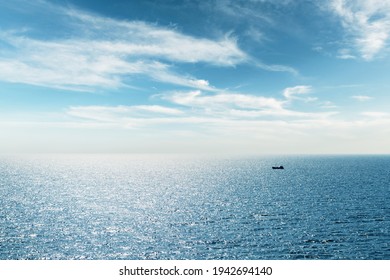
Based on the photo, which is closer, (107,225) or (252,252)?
(252,252)

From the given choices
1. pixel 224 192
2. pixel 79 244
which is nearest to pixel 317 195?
pixel 224 192

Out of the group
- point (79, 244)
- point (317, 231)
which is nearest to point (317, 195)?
point (317, 231)

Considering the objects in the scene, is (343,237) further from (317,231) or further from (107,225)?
(107,225)
